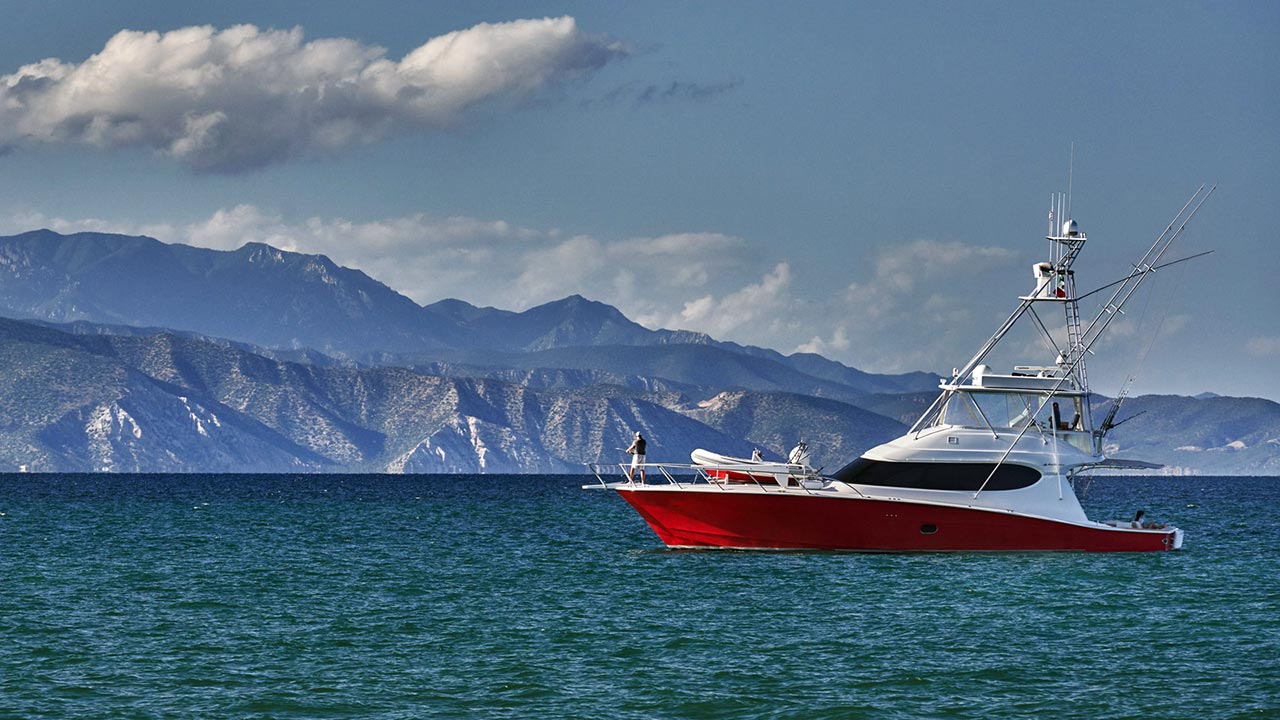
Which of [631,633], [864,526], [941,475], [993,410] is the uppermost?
[993,410]

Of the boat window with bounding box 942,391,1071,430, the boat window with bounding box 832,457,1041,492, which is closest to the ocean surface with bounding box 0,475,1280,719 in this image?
the boat window with bounding box 832,457,1041,492

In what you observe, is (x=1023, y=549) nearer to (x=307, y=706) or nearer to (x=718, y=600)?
(x=718, y=600)

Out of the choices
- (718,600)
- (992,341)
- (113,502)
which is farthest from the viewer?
(113,502)

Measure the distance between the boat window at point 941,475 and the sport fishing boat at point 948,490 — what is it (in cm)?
3

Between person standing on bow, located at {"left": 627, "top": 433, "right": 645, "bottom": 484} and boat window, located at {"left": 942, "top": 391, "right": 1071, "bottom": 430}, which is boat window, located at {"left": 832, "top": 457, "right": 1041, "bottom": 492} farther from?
person standing on bow, located at {"left": 627, "top": 433, "right": 645, "bottom": 484}

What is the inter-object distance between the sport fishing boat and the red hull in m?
0.03

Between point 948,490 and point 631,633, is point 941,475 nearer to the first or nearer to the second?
point 948,490

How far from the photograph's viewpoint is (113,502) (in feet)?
380

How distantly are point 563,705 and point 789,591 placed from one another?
52.0 ft

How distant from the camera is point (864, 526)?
1807 inches

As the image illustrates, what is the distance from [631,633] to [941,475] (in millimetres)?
16089

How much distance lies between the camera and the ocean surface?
25656mm

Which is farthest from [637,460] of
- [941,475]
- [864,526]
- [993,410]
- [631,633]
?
[631,633]

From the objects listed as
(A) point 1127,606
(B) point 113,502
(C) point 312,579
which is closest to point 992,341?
(A) point 1127,606
